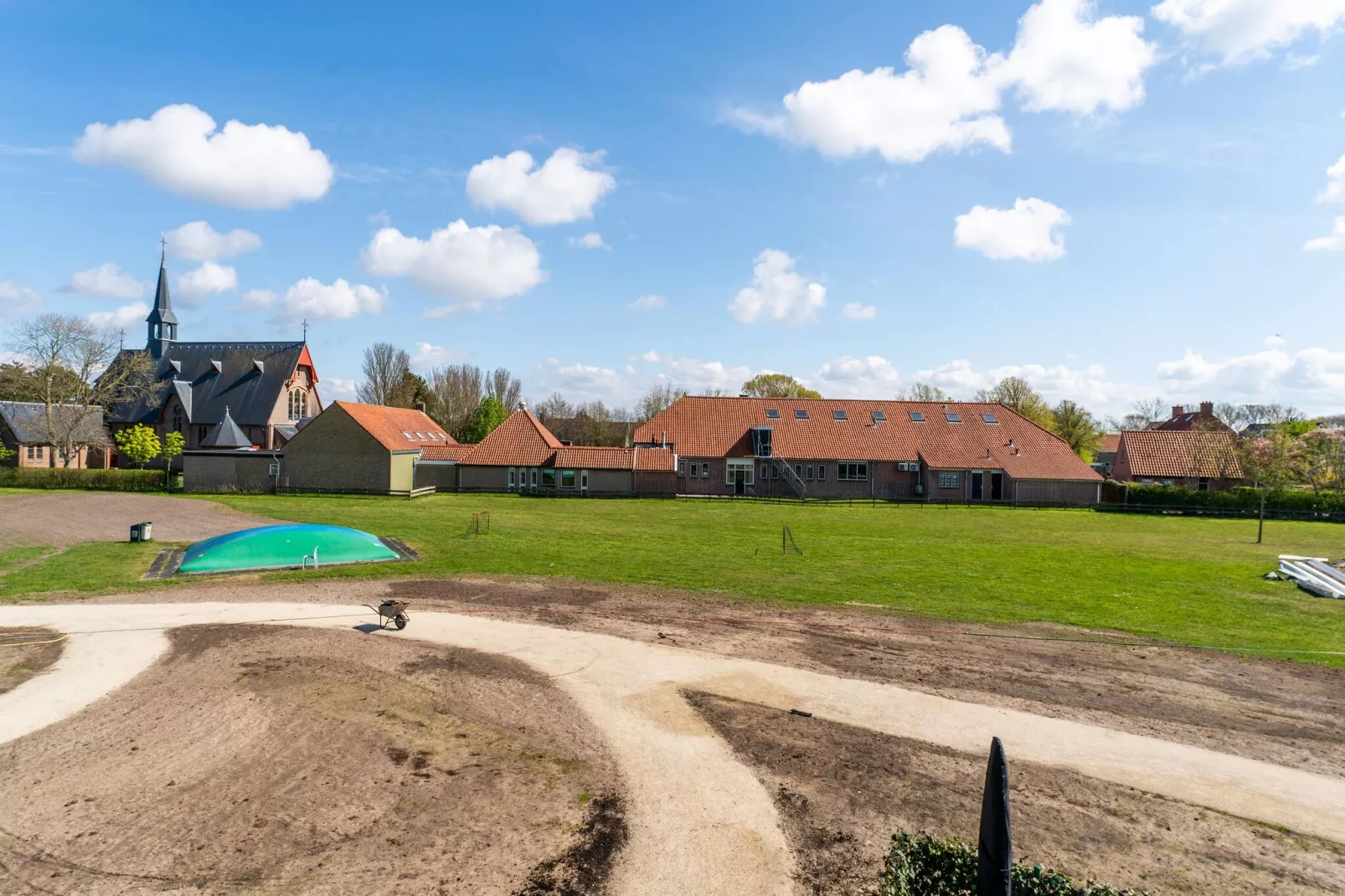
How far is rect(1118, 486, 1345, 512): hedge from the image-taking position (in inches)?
1774

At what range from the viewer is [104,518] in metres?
31.5

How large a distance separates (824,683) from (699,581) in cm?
834

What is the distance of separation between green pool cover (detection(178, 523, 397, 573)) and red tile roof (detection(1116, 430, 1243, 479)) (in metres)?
54.7

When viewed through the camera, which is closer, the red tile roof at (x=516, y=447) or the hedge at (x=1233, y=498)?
the hedge at (x=1233, y=498)

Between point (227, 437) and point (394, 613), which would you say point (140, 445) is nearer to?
point (227, 437)

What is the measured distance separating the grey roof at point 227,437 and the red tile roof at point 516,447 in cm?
2249

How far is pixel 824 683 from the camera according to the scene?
11477mm

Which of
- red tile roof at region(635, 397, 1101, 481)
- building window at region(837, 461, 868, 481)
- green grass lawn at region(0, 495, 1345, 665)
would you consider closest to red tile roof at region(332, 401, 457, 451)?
green grass lawn at region(0, 495, 1345, 665)

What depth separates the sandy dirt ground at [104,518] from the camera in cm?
2636

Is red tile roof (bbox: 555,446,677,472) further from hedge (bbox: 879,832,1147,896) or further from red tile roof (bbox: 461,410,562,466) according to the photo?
hedge (bbox: 879,832,1147,896)

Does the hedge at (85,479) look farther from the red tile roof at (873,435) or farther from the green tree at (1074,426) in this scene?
the green tree at (1074,426)

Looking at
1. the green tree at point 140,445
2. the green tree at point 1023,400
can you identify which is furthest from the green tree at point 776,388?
the green tree at point 140,445

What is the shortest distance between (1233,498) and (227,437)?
7473 cm

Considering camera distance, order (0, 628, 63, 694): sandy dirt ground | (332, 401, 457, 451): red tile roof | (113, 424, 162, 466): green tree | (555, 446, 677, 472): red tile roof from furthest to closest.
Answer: (113, 424, 162, 466): green tree
(555, 446, 677, 472): red tile roof
(332, 401, 457, 451): red tile roof
(0, 628, 63, 694): sandy dirt ground
